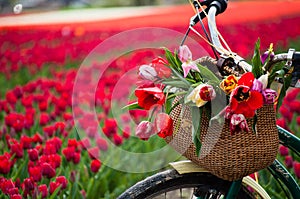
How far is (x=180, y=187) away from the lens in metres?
2.11

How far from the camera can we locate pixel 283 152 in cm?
339

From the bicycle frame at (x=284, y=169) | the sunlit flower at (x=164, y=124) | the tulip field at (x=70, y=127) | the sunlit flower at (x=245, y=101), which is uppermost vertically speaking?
the sunlit flower at (x=245, y=101)

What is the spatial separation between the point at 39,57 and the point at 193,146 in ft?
15.4

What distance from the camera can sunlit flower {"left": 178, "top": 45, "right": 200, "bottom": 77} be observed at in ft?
6.13

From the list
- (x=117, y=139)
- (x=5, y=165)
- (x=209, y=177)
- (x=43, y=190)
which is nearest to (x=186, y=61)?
(x=209, y=177)

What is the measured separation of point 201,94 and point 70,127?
2.57 m

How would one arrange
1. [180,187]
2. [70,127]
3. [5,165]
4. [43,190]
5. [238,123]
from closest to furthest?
[238,123] < [180,187] < [43,190] < [5,165] < [70,127]

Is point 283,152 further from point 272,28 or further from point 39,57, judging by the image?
point 272,28

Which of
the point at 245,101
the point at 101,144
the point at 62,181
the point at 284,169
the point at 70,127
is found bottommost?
the point at 70,127

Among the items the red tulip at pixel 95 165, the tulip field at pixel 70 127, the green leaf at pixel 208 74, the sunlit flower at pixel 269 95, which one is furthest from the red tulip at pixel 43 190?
the sunlit flower at pixel 269 95

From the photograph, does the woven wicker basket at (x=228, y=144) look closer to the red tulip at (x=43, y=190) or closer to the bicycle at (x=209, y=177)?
the bicycle at (x=209, y=177)

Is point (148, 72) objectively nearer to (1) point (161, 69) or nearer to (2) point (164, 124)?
(1) point (161, 69)

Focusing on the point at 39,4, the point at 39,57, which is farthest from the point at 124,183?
the point at 39,4

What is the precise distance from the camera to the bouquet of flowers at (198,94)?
5.97ft
